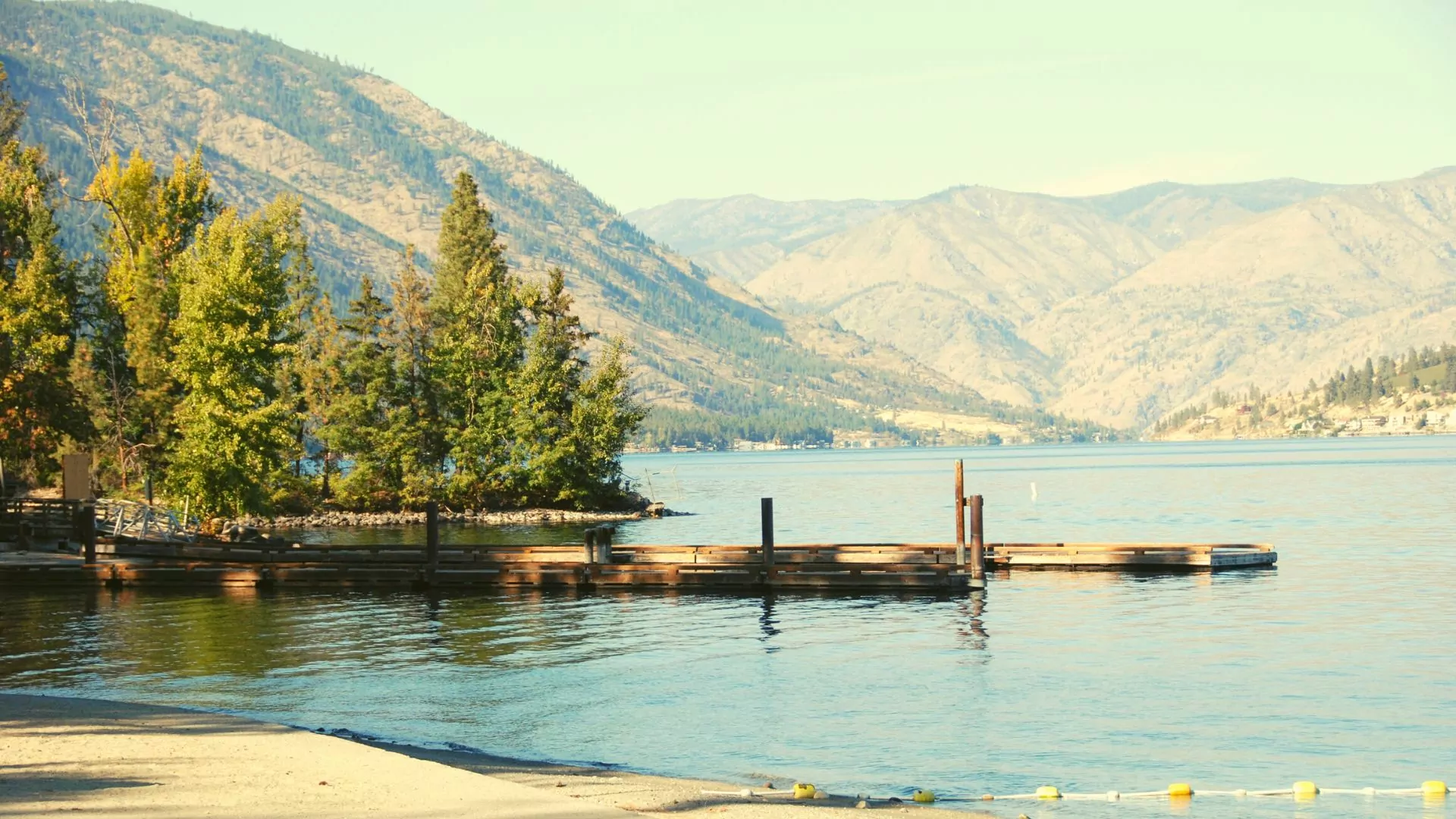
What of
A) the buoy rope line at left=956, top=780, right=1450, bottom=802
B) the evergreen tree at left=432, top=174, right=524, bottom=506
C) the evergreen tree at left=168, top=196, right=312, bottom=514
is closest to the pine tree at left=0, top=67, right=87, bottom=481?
the evergreen tree at left=168, top=196, right=312, bottom=514

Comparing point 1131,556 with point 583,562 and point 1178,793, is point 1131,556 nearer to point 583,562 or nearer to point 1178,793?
point 583,562

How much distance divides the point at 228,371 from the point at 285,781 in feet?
202

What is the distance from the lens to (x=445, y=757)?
86.0ft

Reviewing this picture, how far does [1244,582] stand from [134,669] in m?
42.1

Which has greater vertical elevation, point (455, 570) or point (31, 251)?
point (31, 251)

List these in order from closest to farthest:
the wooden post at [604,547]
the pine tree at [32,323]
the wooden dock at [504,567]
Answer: the wooden dock at [504,567] < the wooden post at [604,547] < the pine tree at [32,323]

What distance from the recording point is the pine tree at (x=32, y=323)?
3169 inches

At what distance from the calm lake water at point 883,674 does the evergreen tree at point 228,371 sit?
19.7m

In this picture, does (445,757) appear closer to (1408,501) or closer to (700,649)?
(700,649)

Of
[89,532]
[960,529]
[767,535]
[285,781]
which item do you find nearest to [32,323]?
[89,532]

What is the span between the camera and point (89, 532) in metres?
61.2

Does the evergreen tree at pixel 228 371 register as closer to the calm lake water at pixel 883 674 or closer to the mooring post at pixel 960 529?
the calm lake water at pixel 883 674

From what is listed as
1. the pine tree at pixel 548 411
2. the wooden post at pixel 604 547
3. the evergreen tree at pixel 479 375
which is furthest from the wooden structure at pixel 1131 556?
the evergreen tree at pixel 479 375

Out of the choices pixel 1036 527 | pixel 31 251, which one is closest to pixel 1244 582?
pixel 1036 527
